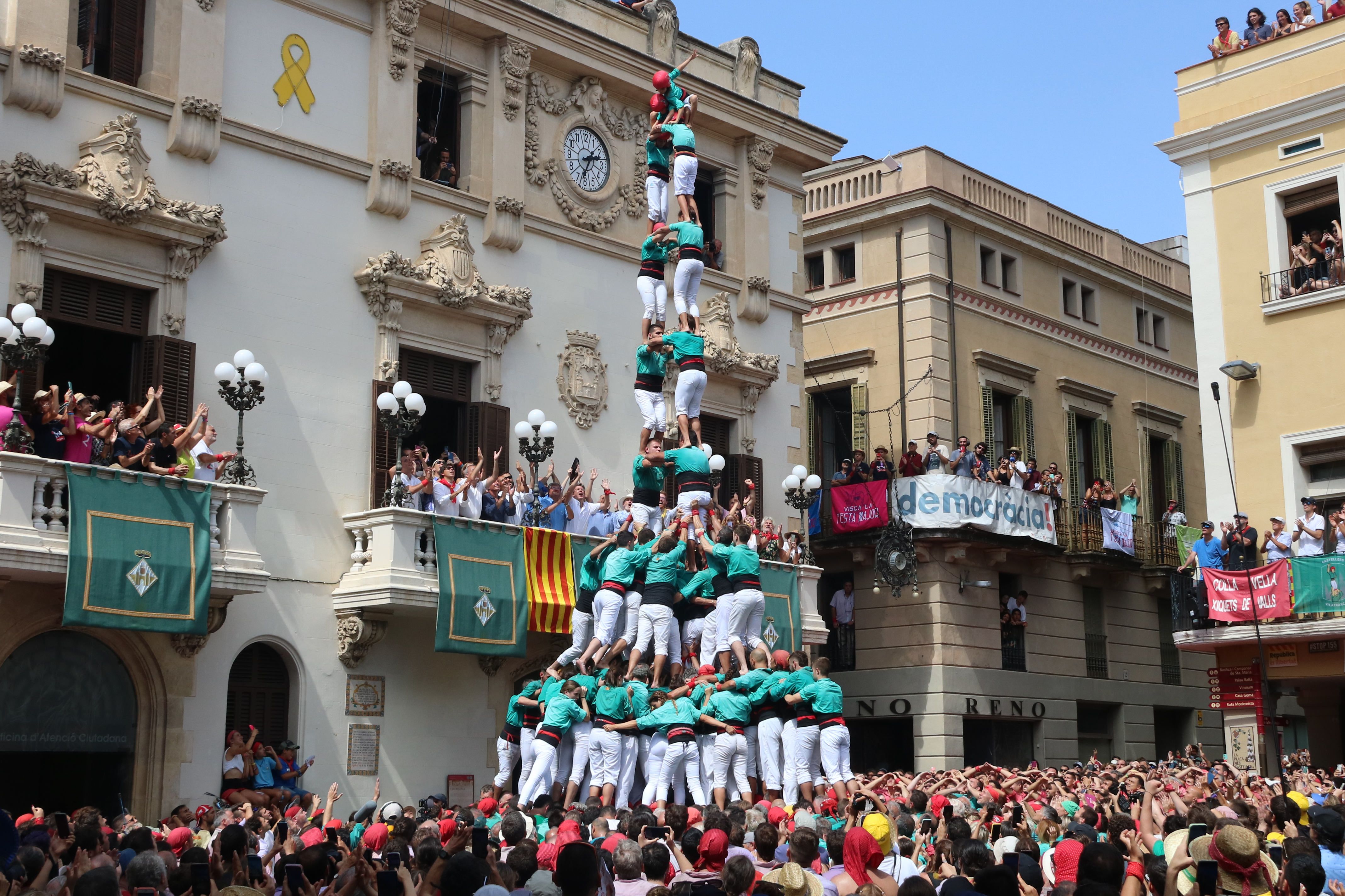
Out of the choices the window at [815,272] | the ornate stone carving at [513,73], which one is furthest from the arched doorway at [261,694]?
the window at [815,272]

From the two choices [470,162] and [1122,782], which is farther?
[470,162]

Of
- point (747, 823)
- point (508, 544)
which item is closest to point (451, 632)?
point (508, 544)

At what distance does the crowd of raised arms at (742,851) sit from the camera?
25.4 ft

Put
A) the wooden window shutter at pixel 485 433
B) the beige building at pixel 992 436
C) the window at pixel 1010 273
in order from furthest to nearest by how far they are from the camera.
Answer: the window at pixel 1010 273 < the beige building at pixel 992 436 < the wooden window shutter at pixel 485 433

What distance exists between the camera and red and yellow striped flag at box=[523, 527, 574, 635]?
76.6 feet

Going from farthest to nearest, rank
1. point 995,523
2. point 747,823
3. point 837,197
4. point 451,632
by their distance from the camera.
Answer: point 837,197 → point 995,523 → point 451,632 → point 747,823

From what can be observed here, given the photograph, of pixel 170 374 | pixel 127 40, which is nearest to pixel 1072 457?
pixel 170 374

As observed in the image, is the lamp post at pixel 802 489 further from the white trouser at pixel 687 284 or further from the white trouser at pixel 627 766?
the white trouser at pixel 627 766

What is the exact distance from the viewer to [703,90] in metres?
29.2

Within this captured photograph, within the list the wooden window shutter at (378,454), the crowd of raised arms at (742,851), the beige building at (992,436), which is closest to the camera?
the crowd of raised arms at (742,851)

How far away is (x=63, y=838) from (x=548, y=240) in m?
17.4

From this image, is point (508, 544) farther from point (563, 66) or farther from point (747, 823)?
point (747, 823)

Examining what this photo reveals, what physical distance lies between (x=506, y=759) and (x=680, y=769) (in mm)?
2544

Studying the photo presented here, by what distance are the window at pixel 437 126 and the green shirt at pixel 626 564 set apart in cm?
888
